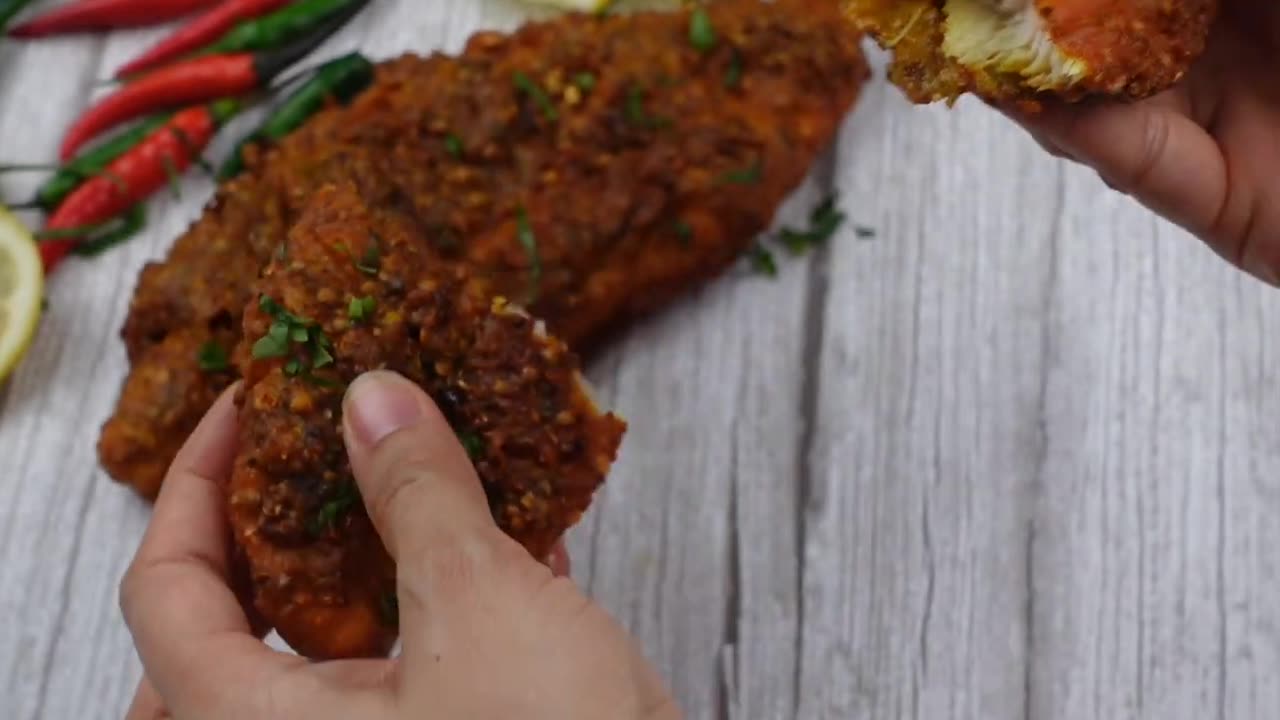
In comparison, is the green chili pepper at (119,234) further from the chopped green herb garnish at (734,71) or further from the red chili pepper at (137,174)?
the chopped green herb garnish at (734,71)

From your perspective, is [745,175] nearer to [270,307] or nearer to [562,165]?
[562,165]

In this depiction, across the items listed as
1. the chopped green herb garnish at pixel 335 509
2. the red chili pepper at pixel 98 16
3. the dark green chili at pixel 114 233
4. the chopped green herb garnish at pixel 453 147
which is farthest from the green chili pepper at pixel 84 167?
the chopped green herb garnish at pixel 335 509

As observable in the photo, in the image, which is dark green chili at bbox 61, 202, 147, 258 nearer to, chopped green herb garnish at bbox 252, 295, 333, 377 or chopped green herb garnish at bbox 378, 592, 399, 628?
chopped green herb garnish at bbox 252, 295, 333, 377

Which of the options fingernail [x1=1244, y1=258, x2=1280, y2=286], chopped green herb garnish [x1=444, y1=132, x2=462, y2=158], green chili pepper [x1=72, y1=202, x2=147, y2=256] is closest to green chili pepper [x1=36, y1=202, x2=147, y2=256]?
green chili pepper [x1=72, y1=202, x2=147, y2=256]

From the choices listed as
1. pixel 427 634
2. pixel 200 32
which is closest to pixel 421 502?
pixel 427 634

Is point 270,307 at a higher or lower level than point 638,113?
lower

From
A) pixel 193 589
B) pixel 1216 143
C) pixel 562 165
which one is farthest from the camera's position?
pixel 562 165
